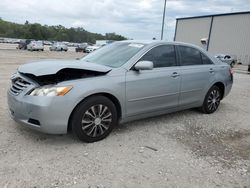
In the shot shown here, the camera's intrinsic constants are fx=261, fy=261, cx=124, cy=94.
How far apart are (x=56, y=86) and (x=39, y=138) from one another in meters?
0.96

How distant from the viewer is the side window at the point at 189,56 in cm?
520

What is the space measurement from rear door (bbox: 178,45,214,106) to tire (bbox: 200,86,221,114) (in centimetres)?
24

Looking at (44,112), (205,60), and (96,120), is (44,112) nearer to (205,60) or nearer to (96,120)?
(96,120)

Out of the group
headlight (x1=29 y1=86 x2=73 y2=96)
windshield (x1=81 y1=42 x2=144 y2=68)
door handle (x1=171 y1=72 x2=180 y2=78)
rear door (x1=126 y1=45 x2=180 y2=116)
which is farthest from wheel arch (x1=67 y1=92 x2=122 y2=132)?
door handle (x1=171 y1=72 x2=180 y2=78)

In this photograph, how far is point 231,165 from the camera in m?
3.55

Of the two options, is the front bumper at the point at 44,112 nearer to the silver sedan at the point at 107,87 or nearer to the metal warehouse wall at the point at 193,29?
the silver sedan at the point at 107,87

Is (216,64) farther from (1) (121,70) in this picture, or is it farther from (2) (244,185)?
(2) (244,185)

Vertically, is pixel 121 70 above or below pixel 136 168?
above

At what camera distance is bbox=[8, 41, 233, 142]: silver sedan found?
3582 millimetres

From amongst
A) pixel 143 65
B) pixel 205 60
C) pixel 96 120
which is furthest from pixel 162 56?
pixel 96 120

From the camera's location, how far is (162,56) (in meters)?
4.84

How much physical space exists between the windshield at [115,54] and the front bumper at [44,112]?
1236 millimetres

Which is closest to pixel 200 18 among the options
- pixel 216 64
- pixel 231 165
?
pixel 216 64

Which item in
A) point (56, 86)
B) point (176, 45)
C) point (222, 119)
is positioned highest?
point (176, 45)
